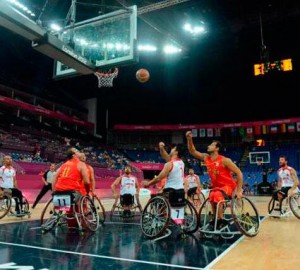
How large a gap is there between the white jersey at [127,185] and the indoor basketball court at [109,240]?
1055 mm

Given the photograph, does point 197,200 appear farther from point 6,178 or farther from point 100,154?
point 100,154

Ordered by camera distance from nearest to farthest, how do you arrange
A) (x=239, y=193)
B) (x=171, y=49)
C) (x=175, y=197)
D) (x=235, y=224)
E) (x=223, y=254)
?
(x=223, y=254) < (x=235, y=224) < (x=239, y=193) < (x=175, y=197) < (x=171, y=49)

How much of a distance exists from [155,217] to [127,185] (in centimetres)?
331

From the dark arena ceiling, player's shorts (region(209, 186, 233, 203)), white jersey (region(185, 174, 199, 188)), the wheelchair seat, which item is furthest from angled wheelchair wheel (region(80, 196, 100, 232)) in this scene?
white jersey (region(185, 174, 199, 188))

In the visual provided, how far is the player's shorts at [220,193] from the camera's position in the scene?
190 inches

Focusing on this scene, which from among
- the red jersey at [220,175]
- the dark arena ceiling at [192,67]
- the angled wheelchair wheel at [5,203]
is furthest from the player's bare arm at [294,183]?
the angled wheelchair wheel at [5,203]

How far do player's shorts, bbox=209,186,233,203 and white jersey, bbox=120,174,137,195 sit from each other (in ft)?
11.4

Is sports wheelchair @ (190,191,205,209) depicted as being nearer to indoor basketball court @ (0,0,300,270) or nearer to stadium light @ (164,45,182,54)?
indoor basketball court @ (0,0,300,270)

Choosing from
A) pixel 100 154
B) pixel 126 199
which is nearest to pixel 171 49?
pixel 126 199

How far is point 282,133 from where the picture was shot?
29297 millimetres

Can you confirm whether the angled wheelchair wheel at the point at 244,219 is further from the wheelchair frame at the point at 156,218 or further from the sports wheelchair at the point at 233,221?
the wheelchair frame at the point at 156,218

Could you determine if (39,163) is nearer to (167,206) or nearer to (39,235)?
(39,235)

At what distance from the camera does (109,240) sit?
4.82 metres

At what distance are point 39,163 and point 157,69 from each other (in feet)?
31.8
